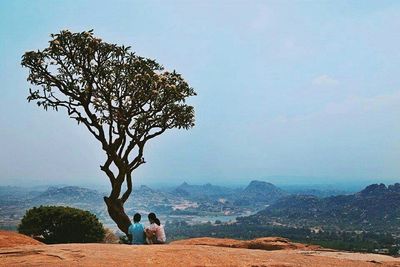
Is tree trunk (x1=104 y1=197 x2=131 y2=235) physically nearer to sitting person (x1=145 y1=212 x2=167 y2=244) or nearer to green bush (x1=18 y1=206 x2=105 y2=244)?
green bush (x1=18 y1=206 x2=105 y2=244)

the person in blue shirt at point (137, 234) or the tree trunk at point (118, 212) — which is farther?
the tree trunk at point (118, 212)

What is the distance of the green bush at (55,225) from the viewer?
29.0 metres

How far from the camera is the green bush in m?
29.0

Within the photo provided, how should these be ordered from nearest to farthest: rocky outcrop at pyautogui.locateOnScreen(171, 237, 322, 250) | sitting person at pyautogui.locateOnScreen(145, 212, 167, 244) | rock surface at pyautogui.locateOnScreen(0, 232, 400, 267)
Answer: rock surface at pyautogui.locateOnScreen(0, 232, 400, 267), sitting person at pyautogui.locateOnScreen(145, 212, 167, 244), rocky outcrop at pyautogui.locateOnScreen(171, 237, 322, 250)

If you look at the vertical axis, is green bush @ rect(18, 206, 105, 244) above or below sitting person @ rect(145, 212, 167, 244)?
below

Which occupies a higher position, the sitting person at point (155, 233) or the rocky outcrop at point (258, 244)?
the sitting person at point (155, 233)

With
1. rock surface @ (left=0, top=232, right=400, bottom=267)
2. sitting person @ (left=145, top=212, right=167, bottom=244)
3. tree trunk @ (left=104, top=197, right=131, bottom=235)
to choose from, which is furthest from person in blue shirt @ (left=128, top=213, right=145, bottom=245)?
tree trunk @ (left=104, top=197, right=131, bottom=235)

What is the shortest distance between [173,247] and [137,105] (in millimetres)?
14662

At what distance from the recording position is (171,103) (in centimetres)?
2931

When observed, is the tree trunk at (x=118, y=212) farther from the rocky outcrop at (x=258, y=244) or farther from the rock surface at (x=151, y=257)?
the rock surface at (x=151, y=257)

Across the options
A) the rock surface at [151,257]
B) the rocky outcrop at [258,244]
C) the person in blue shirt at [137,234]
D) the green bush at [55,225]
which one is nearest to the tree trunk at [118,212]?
the rocky outcrop at [258,244]

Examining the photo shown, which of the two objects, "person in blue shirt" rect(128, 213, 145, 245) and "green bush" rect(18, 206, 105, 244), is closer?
"person in blue shirt" rect(128, 213, 145, 245)

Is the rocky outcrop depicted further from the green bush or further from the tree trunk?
the green bush

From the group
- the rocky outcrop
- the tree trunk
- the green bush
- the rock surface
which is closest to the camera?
the rock surface
